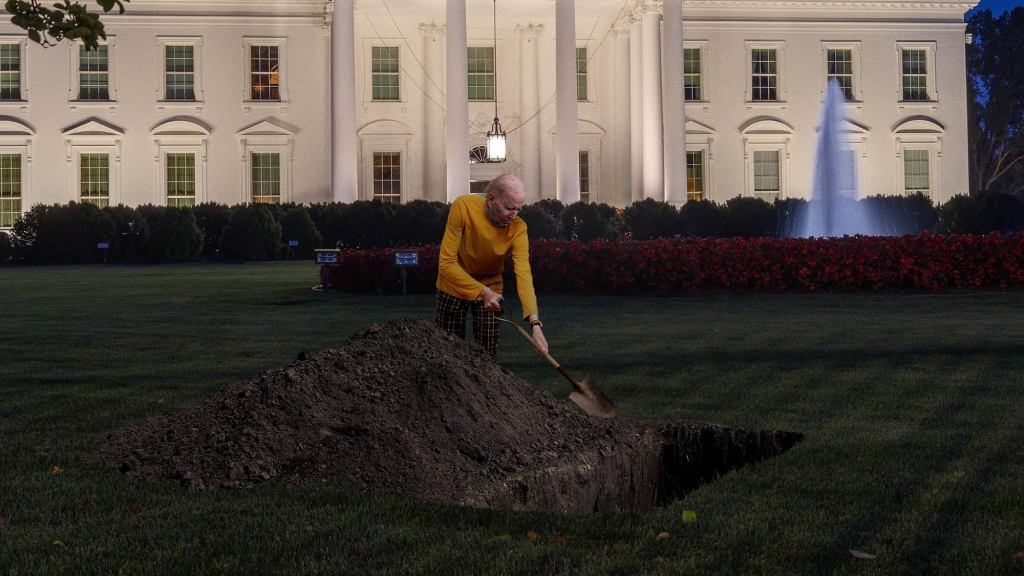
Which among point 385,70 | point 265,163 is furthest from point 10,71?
point 385,70

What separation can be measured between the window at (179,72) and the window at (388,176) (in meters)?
6.78

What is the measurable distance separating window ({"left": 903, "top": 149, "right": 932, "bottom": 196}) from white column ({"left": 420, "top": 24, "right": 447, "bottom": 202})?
1759cm

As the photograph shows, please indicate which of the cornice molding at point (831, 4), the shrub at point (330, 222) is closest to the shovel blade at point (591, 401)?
the shrub at point (330, 222)

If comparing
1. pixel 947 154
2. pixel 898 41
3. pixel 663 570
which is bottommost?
pixel 663 570

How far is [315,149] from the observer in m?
41.4

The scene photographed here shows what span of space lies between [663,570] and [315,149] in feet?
125

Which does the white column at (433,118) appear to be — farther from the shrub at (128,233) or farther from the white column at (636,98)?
the shrub at (128,233)

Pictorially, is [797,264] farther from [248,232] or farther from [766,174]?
[766,174]

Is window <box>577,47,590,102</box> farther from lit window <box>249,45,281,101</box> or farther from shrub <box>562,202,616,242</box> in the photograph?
lit window <box>249,45,281,101</box>

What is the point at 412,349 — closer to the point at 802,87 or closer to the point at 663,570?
the point at 663,570

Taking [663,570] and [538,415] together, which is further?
[538,415]

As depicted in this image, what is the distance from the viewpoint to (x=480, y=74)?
42.1m

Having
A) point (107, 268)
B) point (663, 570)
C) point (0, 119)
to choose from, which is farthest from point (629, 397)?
point (0, 119)

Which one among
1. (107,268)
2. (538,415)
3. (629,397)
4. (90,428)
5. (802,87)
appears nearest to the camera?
(538,415)
